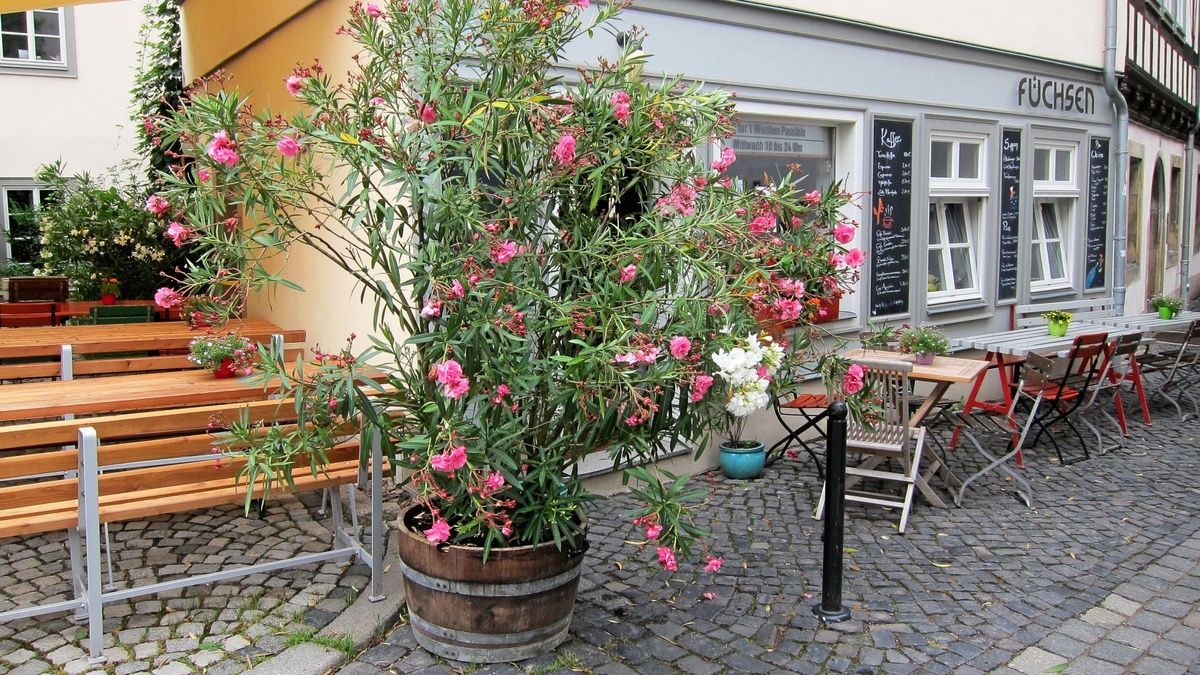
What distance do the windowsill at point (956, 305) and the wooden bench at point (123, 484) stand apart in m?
6.03

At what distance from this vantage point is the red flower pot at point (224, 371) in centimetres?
507

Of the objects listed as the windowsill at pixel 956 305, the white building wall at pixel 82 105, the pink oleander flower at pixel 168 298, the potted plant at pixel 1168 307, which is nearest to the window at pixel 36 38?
the white building wall at pixel 82 105

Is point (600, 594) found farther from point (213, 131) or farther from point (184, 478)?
point (213, 131)

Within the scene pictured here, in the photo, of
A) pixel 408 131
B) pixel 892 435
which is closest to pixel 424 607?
pixel 408 131

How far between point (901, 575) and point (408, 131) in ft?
10.3

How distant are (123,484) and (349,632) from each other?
1.10 meters

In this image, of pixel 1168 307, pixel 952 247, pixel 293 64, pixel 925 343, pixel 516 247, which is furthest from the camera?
pixel 1168 307

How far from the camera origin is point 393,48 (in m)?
3.72

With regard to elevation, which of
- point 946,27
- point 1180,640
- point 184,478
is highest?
point 946,27

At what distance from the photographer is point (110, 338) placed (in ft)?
20.5

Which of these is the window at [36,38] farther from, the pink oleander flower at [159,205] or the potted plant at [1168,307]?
the potted plant at [1168,307]

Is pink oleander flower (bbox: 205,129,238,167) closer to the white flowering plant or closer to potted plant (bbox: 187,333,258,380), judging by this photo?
potted plant (bbox: 187,333,258,380)

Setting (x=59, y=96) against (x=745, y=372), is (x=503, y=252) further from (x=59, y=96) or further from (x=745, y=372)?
(x=59, y=96)

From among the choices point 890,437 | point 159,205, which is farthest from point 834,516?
point 159,205
